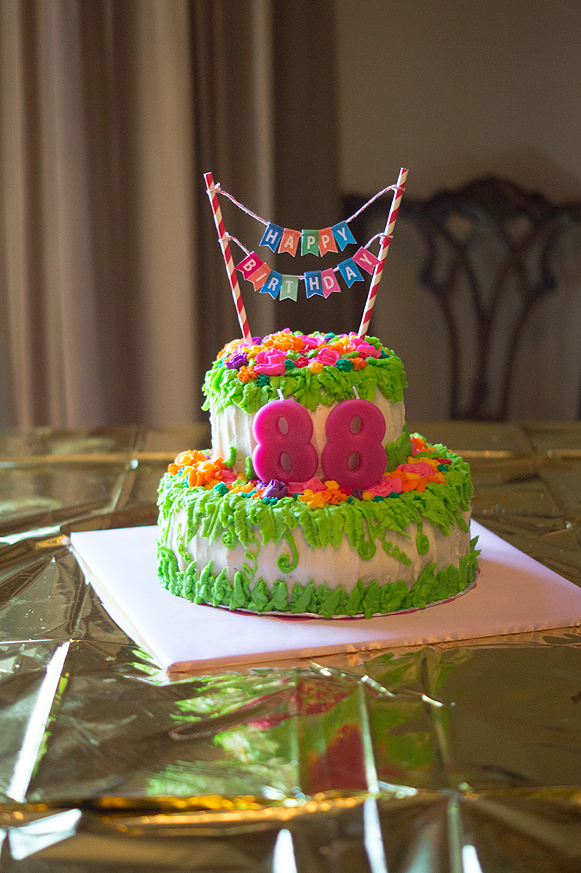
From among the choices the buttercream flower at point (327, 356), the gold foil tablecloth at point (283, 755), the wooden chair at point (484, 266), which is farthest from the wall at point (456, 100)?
the gold foil tablecloth at point (283, 755)

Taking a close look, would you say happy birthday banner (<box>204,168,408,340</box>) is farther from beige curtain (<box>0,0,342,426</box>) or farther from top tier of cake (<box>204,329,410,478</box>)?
beige curtain (<box>0,0,342,426</box>)

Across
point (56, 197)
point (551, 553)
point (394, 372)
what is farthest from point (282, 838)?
point (56, 197)

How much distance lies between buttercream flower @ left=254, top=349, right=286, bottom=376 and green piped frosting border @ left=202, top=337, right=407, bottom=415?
0.01 metres

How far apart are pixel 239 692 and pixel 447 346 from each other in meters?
3.11

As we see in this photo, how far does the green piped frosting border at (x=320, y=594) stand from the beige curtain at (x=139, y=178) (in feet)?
7.60

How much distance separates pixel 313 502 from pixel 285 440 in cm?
14

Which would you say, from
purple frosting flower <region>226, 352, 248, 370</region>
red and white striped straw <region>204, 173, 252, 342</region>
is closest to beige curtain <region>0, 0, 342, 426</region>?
red and white striped straw <region>204, 173, 252, 342</region>

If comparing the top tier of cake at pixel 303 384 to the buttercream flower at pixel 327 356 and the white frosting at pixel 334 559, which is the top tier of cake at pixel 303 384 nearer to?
the buttercream flower at pixel 327 356

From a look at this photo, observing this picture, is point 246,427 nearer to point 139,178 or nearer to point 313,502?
point 313,502

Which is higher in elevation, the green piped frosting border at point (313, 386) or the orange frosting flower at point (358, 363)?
the orange frosting flower at point (358, 363)

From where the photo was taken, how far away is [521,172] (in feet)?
13.9

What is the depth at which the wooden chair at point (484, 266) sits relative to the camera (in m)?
4.22

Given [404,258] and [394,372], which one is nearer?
[394,372]

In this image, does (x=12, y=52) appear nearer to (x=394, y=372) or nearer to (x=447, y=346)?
(x=447, y=346)
